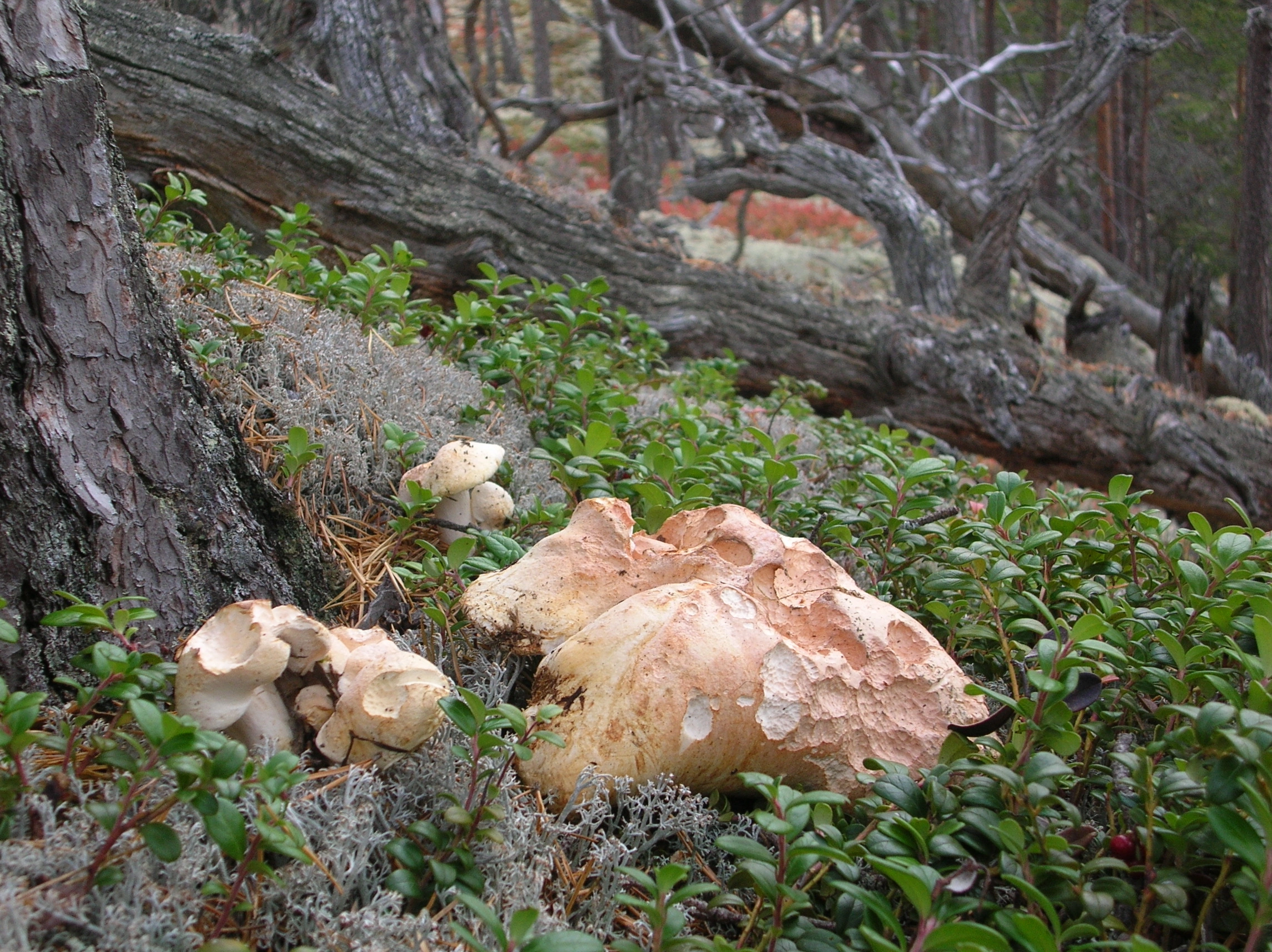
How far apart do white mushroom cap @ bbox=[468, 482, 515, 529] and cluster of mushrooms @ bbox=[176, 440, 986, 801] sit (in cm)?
43

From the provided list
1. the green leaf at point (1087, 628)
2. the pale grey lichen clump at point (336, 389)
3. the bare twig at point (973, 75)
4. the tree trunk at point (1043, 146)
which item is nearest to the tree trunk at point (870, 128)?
the tree trunk at point (1043, 146)

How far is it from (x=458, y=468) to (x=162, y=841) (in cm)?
133

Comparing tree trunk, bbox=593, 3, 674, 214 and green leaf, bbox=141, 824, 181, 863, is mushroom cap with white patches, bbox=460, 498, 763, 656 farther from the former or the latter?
tree trunk, bbox=593, 3, 674, 214

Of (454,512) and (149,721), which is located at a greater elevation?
(149,721)

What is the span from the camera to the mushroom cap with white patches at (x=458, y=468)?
2582 mm

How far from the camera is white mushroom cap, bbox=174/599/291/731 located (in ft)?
5.53

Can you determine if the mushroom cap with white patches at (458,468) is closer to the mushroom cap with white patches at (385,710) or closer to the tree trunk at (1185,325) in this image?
the mushroom cap with white patches at (385,710)

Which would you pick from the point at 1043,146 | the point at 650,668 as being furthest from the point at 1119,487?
the point at 1043,146

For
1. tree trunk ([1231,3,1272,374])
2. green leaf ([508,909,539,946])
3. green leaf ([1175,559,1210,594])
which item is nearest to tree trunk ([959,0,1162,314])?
tree trunk ([1231,3,1272,374])

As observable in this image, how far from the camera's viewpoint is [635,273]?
6.84 meters

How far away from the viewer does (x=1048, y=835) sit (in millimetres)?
1674

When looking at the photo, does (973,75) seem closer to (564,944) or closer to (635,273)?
(635,273)

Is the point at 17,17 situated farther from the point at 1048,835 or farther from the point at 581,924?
the point at 1048,835

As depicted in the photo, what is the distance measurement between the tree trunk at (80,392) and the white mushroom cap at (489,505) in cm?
80
